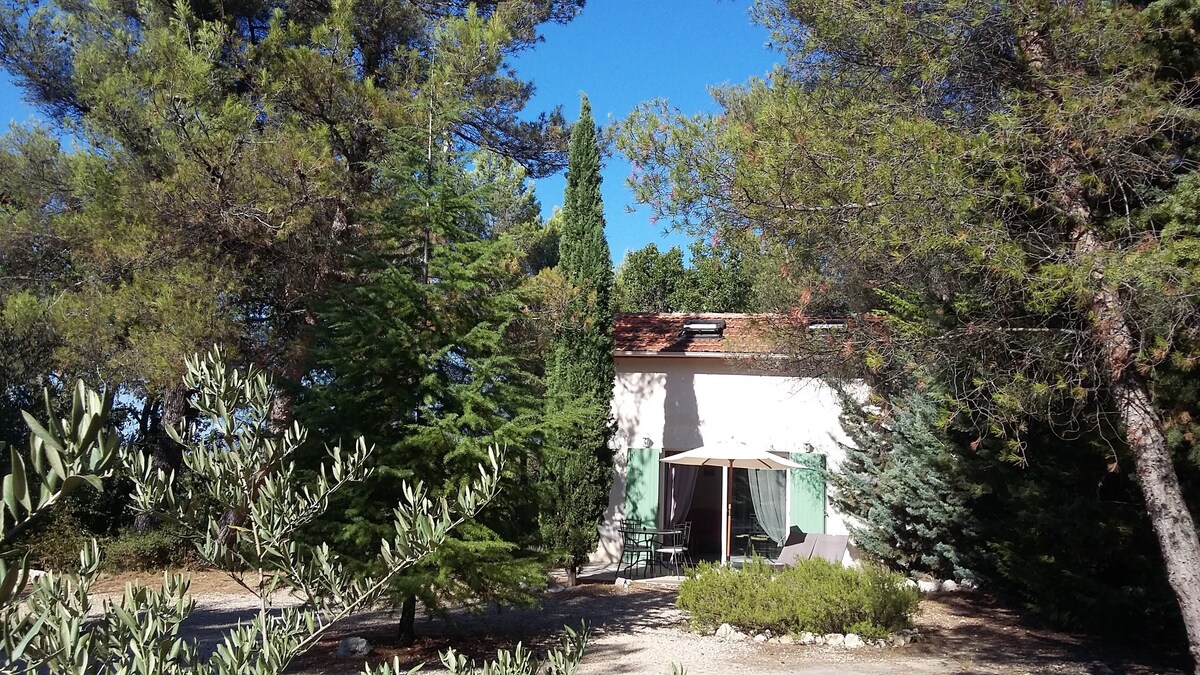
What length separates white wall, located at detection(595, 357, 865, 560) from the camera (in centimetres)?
1477

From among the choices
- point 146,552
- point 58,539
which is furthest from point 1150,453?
point 58,539

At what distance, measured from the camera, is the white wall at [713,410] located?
1477cm

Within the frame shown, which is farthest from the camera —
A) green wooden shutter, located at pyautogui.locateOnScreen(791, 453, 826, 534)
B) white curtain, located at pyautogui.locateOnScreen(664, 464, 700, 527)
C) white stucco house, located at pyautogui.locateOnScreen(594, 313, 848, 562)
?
white curtain, located at pyautogui.locateOnScreen(664, 464, 700, 527)

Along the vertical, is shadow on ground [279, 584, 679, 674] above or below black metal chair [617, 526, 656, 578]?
below

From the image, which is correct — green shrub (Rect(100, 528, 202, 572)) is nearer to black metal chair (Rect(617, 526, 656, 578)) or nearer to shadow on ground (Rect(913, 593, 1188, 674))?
black metal chair (Rect(617, 526, 656, 578))

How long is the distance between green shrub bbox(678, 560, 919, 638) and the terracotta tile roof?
16.4ft

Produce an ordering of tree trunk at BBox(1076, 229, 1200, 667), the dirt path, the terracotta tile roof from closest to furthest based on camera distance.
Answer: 1. tree trunk at BBox(1076, 229, 1200, 667)
2. the dirt path
3. the terracotta tile roof

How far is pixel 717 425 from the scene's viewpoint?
15.0 m

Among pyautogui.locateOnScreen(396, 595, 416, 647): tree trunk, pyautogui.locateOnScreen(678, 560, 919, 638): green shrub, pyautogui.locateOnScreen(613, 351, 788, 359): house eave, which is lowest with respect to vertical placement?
pyautogui.locateOnScreen(396, 595, 416, 647): tree trunk

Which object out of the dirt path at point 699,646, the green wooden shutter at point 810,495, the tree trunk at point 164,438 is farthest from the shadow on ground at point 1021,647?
the tree trunk at point 164,438

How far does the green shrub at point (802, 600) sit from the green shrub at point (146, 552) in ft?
30.1

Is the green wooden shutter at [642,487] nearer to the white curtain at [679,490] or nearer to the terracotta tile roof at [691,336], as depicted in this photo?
the white curtain at [679,490]

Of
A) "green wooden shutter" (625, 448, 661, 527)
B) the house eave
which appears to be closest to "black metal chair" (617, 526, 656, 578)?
"green wooden shutter" (625, 448, 661, 527)

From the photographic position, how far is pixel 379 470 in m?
7.47
